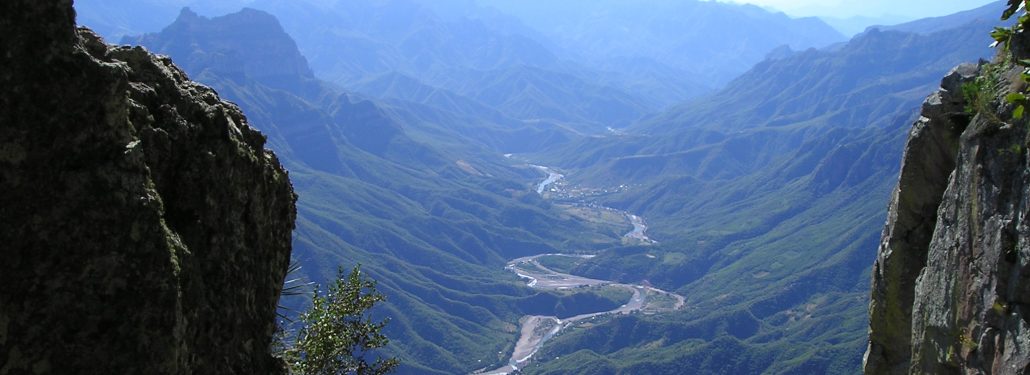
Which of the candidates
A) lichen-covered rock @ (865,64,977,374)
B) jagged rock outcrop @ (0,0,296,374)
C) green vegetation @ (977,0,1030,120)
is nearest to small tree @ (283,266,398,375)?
jagged rock outcrop @ (0,0,296,374)

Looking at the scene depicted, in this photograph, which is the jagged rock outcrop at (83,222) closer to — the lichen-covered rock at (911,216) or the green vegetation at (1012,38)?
the green vegetation at (1012,38)

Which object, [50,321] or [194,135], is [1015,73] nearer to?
[194,135]

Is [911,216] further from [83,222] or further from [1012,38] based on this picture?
[83,222]

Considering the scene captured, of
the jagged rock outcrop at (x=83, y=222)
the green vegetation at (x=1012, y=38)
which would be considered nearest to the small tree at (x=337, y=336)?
the jagged rock outcrop at (x=83, y=222)

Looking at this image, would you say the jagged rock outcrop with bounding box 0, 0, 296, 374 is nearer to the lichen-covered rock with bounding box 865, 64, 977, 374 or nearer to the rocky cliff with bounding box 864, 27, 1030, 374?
the rocky cliff with bounding box 864, 27, 1030, 374

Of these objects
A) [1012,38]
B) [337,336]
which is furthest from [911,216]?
[337,336]

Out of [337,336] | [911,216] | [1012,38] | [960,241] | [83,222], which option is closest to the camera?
[83,222]
